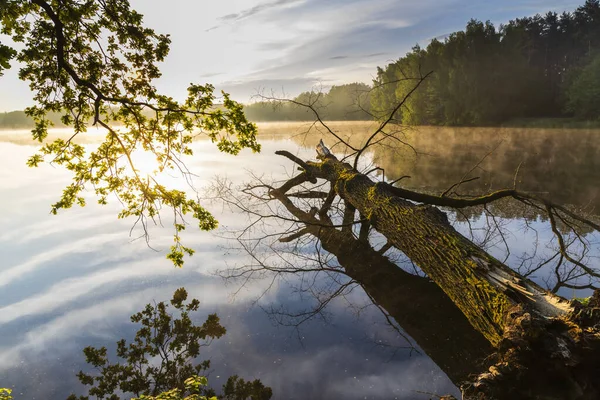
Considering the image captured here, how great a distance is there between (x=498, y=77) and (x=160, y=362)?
4831 centimetres

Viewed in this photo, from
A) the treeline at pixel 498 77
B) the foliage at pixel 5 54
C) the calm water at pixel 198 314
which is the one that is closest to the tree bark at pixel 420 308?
the calm water at pixel 198 314

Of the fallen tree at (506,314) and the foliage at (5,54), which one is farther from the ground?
the foliage at (5,54)

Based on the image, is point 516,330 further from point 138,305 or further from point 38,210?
point 38,210

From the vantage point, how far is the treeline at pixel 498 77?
42.1 meters

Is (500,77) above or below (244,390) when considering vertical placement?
above

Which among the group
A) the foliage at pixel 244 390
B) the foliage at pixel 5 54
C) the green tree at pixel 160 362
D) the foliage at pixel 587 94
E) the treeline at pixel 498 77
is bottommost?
the foliage at pixel 244 390

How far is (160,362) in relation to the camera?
14.5 feet

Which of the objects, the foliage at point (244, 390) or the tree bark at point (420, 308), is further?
the tree bark at point (420, 308)

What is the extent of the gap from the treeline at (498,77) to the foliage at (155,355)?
38.0m

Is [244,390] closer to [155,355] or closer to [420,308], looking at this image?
[155,355]

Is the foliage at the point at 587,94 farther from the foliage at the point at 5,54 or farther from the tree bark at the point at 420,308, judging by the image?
the foliage at the point at 5,54

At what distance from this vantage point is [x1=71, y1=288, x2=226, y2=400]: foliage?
4092 mm

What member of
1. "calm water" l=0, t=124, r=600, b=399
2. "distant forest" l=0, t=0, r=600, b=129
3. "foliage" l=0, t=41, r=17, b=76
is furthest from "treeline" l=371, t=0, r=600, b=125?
"foliage" l=0, t=41, r=17, b=76

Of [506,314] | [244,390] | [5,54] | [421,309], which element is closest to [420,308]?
[421,309]
